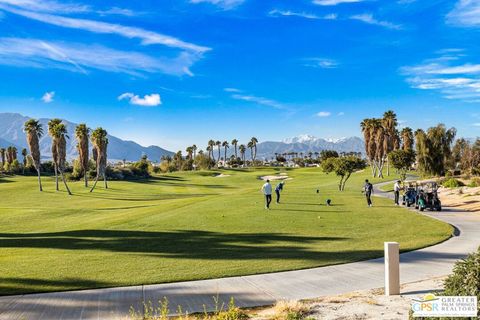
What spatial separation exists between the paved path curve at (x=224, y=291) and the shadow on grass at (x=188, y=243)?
A: 7.05 ft

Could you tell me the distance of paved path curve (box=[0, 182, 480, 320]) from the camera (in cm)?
914

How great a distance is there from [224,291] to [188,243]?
7.05 m

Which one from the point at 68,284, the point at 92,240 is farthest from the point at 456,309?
the point at 92,240

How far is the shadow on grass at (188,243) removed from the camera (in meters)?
14.6

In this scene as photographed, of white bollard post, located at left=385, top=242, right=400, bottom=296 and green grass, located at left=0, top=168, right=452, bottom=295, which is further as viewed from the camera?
green grass, located at left=0, top=168, right=452, bottom=295

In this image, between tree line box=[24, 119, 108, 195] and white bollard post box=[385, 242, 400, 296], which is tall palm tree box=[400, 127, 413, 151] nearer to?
tree line box=[24, 119, 108, 195]

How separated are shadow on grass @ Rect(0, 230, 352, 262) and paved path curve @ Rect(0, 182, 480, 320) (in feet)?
7.05

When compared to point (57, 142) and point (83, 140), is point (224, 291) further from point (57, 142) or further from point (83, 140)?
point (83, 140)

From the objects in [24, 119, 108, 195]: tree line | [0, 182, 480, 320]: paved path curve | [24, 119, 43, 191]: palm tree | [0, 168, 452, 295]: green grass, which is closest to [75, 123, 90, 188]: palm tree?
[24, 119, 108, 195]: tree line

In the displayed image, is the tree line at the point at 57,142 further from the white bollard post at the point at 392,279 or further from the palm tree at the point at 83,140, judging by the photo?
the white bollard post at the point at 392,279

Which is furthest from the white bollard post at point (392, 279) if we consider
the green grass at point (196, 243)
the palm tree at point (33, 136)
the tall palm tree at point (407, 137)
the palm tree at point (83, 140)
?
the tall palm tree at point (407, 137)

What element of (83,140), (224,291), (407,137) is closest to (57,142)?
(83,140)

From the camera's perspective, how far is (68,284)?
11.3 meters

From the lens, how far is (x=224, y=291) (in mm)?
10250
